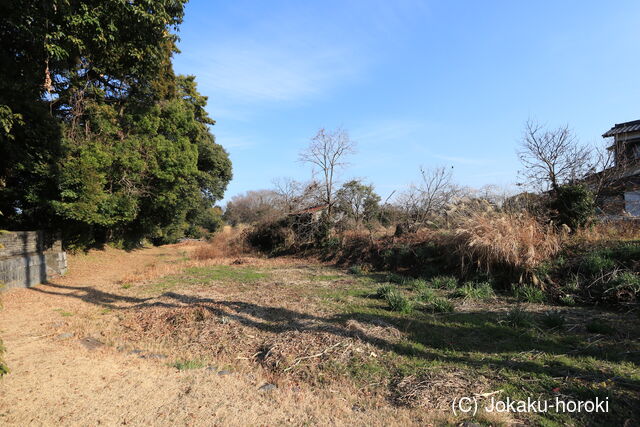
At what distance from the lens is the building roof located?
50.4 feet

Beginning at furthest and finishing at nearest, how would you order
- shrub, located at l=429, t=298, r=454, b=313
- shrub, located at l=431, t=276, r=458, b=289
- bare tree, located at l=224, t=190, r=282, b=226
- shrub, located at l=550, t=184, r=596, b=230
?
bare tree, located at l=224, t=190, r=282, b=226 → shrub, located at l=550, t=184, r=596, b=230 → shrub, located at l=431, t=276, r=458, b=289 → shrub, located at l=429, t=298, r=454, b=313

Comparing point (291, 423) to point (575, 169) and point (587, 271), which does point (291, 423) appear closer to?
point (587, 271)

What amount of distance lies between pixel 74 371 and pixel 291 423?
112 inches

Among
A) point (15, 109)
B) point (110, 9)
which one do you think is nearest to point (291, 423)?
point (110, 9)

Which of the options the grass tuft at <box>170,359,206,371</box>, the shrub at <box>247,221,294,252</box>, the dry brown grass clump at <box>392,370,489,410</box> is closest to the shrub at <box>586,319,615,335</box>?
the dry brown grass clump at <box>392,370,489,410</box>

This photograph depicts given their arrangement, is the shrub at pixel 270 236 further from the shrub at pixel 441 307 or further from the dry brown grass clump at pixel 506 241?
the shrub at pixel 441 307

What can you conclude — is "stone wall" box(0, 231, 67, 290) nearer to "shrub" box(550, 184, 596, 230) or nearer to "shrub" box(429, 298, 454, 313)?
"shrub" box(429, 298, 454, 313)

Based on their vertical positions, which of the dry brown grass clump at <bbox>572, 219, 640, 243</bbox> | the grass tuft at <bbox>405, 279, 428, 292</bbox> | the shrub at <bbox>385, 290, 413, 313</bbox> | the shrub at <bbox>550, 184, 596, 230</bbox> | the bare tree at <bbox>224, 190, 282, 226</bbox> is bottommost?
the grass tuft at <bbox>405, 279, 428, 292</bbox>

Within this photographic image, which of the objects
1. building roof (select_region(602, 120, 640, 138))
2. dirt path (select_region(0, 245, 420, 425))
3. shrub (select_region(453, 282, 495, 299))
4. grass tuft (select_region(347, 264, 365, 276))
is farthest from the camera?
building roof (select_region(602, 120, 640, 138))

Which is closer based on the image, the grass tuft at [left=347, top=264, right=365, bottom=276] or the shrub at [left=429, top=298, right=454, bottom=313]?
the shrub at [left=429, top=298, right=454, bottom=313]

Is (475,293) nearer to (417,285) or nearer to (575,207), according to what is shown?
(417,285)

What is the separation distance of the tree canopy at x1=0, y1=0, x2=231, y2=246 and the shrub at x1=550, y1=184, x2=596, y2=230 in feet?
38.1

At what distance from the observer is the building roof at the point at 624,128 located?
15.4 m

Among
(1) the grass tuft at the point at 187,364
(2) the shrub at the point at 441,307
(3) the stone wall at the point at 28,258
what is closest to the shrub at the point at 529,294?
(2) the shrub at the point at 441,307
